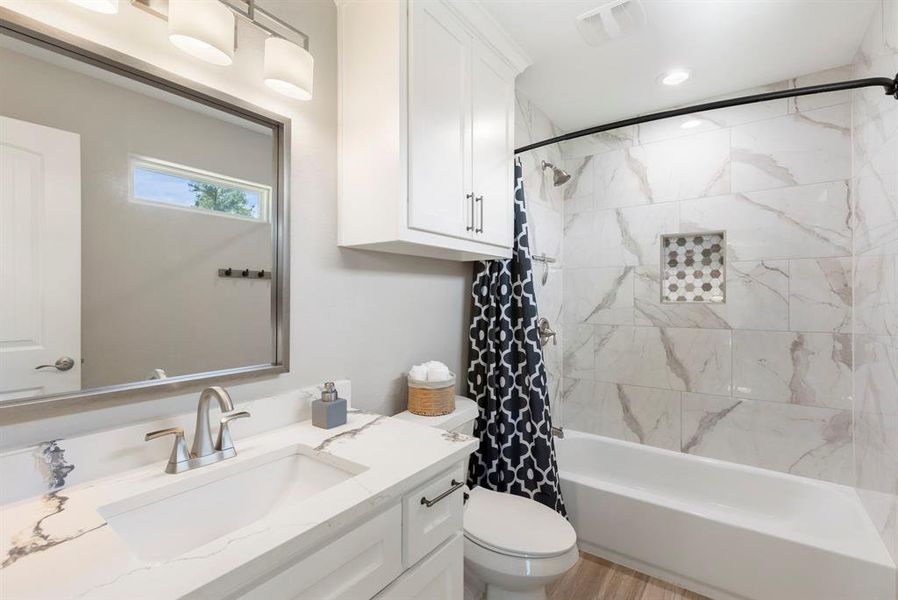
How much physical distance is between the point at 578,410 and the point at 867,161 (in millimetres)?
1929

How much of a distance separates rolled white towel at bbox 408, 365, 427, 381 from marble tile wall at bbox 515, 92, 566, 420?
3.59 ft

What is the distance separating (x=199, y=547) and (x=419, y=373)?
92cm

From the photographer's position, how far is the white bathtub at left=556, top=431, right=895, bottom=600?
1506 mm

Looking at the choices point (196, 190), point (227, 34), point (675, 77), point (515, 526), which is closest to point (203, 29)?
point (227, 34)

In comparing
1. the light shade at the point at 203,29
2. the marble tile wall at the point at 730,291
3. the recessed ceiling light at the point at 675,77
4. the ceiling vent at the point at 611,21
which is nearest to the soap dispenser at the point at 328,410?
the light shade at the point at 203,29

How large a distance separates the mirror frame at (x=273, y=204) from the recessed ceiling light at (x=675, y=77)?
1.95 metres

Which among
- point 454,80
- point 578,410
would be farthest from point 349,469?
point 578,410

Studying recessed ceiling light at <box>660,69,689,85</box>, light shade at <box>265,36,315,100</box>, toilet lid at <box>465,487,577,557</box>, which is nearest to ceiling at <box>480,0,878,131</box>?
recessed ceiling light at <box>660,69,689,85</box>

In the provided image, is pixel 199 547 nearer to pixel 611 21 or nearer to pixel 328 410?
pixel 328 410

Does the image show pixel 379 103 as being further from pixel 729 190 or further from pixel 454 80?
pixel 729 190

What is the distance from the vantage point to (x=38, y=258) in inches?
31.8

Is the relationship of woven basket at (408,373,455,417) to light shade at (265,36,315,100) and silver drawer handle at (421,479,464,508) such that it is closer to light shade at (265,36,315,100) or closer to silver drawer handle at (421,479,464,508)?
silver drawer handle at (421,479,464,508)

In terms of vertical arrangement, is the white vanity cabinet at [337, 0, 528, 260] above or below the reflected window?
above

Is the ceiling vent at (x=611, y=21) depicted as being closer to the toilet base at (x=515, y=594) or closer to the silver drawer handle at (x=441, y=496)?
the silver drawer handle at (x=441, y=496)
